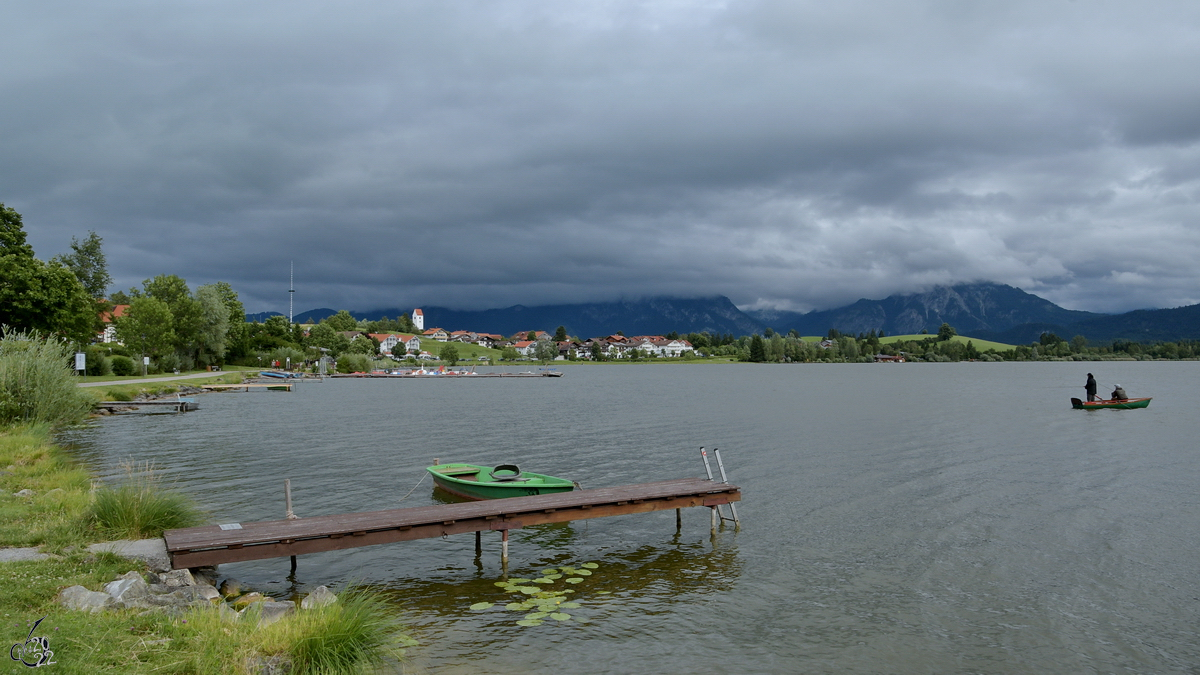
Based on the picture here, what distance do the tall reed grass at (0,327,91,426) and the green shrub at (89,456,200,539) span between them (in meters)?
21.2

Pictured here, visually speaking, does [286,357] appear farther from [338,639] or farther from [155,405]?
[338,639]

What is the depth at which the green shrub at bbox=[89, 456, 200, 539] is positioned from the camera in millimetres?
15055

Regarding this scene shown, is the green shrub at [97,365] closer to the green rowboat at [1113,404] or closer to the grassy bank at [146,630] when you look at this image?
the grassy bank at [146,630]

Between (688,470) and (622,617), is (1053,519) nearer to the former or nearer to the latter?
(688,470)

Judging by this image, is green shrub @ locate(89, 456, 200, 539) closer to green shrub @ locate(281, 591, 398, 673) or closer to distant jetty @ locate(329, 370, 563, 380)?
green shrub @ locate(281, 591, 398, 673)

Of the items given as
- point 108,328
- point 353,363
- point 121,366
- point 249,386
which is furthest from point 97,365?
Answer: point 108,328

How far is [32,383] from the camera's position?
3272 cm

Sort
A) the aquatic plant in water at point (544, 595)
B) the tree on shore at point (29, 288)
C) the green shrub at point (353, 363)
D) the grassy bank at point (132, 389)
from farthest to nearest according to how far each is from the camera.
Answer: the green shrub at point (353, 363)
the grassy bank at point (132, 389)
the tree on shore at point (29, 288)
the aquatic plant in water at point (544, 595)

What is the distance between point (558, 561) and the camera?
17312 millimetres

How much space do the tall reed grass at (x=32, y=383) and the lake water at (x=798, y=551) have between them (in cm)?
296

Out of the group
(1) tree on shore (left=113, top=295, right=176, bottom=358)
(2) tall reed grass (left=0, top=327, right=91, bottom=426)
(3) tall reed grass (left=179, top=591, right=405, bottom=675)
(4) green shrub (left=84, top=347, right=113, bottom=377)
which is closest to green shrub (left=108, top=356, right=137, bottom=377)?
(4) green shrub (left=84, top=347, right=113, bottom=377)

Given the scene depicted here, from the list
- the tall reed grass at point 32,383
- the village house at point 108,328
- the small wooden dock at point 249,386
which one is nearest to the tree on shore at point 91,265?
the village house at point 108,328

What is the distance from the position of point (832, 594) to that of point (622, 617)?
4.65 meters

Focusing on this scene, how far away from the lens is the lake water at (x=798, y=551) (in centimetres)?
1214
